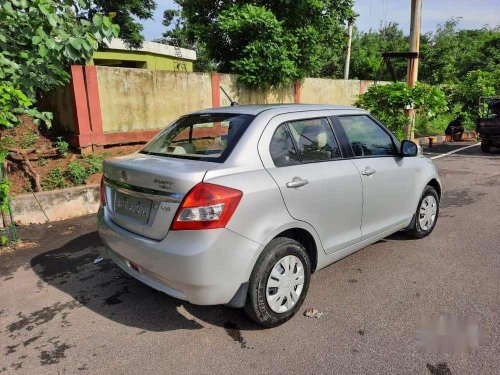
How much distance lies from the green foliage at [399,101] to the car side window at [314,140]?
6.68 metres

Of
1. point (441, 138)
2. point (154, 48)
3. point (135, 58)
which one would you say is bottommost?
point (441, 138)

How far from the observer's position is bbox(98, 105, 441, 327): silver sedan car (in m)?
2.58

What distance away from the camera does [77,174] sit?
262 inches

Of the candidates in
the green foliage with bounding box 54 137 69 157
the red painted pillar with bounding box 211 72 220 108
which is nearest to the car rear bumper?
the green foliage with bounding box 54 137 69 157

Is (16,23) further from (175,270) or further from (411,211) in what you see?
(411,211)

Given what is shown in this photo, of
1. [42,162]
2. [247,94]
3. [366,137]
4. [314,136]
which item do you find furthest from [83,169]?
[247,94]

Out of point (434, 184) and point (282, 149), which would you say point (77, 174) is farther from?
point (434, 184)

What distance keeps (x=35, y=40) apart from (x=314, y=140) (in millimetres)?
3198

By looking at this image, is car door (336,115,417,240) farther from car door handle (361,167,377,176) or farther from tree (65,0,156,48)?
tree (65,0,156,48)

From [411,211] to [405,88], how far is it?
6072mm

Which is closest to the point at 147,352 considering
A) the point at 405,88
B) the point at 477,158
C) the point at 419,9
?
the point at 405,88

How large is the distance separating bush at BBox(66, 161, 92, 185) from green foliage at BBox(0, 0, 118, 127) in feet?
6.33

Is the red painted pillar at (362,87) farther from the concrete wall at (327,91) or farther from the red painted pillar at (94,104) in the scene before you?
the red painted pillar at (94,104)

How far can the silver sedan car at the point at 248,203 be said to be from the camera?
258 cm
